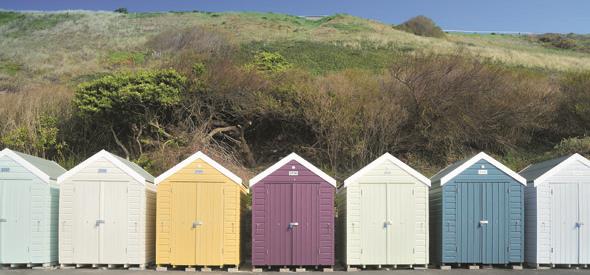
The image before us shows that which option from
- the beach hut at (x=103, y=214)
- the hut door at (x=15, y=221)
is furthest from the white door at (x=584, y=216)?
the hut door at (x=15, y=221)

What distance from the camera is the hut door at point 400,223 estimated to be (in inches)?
575

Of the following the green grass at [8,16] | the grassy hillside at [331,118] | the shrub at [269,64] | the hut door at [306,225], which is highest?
the green grass at [8,16]

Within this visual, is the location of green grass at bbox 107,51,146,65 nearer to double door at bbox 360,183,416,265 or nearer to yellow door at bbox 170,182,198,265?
yellow door at bbox 170,182,198,265

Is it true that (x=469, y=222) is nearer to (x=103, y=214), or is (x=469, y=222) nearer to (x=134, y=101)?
(x=103, y=214)

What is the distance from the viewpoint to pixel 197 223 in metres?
14.5

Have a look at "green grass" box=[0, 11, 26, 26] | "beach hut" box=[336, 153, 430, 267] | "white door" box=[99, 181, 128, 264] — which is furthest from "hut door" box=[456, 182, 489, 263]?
"green grass" box=[0, 11, 26, 26]

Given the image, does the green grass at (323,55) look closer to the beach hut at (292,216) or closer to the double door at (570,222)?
the beach hut at (292,216)

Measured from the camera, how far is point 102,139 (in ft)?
78.9

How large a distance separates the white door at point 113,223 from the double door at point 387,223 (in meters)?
5.24

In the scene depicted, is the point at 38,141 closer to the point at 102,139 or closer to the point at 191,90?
the point at 102,139

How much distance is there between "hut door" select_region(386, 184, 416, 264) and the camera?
14.6 m

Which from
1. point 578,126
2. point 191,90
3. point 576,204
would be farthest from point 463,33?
point 576,204

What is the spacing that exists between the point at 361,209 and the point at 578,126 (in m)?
13.7

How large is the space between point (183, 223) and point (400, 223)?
492 cm
